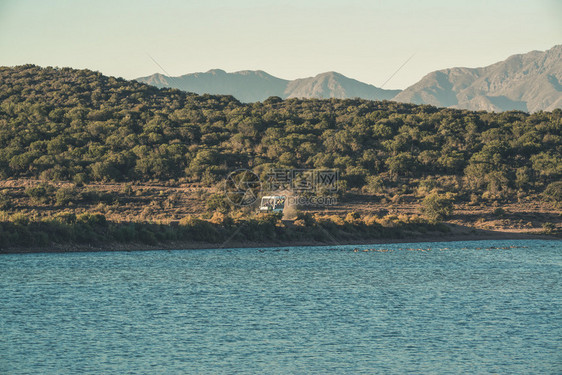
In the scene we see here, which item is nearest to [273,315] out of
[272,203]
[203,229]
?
[203,229]

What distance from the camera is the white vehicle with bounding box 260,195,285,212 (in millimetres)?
64438

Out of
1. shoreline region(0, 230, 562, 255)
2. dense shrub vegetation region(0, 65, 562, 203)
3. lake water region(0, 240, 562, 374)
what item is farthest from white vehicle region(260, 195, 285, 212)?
lake water region(0, 240, 562, 374)

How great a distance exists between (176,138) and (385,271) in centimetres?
5445

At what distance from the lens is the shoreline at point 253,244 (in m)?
48.1

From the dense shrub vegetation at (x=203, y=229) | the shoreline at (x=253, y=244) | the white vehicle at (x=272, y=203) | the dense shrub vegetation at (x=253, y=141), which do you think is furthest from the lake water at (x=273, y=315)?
the dense shrub vegetation at (x=253, y=141)

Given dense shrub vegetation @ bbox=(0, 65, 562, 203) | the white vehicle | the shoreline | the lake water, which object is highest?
dense shrub vegetation @ bbox=(0, 65, 562, 203)

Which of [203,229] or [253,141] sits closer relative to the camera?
[203,229]

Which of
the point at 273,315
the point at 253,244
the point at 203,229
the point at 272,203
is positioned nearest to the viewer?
the point at 273,315

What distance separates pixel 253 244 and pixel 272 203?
28.0ft

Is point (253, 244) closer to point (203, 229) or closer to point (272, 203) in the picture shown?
point (203, 229)

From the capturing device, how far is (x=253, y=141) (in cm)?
9394

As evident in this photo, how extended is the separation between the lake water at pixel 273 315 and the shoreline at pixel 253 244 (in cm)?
183

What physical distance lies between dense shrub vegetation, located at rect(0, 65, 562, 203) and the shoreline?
10058 mm

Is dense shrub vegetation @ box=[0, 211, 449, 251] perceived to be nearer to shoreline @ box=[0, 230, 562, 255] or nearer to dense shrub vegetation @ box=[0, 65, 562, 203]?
shoreline @ box=[0, 230, 562, 255]
